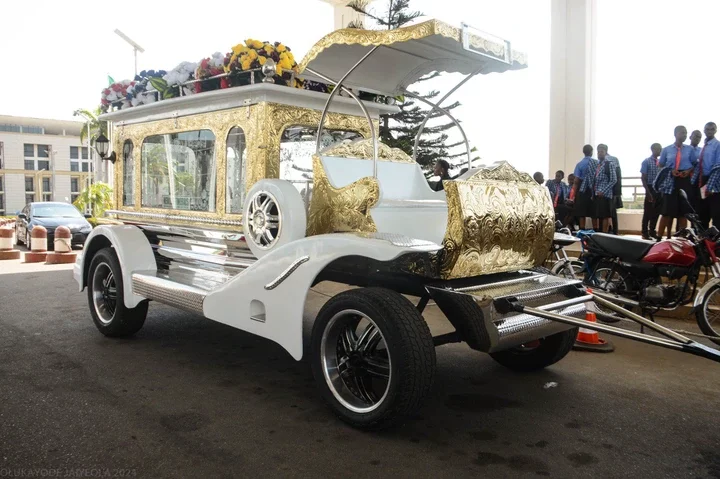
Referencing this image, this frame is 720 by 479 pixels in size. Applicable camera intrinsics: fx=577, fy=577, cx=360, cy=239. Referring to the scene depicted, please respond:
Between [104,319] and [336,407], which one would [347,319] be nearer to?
[336,407]

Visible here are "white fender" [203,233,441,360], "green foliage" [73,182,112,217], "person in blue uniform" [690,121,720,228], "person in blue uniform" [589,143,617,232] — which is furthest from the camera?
"green foliage" [73,182,112,217]

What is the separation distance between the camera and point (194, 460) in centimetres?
284

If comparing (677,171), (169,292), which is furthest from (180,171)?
(677,171)

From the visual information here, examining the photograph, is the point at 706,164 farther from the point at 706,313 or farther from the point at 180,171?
the point at 180,171

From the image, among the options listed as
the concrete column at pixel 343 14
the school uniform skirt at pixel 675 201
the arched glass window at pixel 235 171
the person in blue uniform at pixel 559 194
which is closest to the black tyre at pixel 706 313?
the school uniform skirt at pixel 675 201

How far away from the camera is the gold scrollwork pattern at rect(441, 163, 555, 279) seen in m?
3.36

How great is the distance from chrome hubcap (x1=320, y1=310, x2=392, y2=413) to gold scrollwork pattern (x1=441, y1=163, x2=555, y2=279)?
0.59 metres

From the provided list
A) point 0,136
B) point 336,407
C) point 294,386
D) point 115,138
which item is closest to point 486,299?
point 336,407

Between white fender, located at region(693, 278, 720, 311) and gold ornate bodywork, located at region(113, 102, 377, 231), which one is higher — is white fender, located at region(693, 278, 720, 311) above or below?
below

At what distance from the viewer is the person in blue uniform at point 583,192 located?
1022 centimetres

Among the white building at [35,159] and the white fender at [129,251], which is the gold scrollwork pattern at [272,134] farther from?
the white building at [35,159]

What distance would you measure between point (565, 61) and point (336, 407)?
11.9 metres

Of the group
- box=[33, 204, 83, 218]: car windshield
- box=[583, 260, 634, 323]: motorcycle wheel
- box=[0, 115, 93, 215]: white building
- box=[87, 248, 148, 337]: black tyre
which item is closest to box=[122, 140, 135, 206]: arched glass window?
box=[87, 248, 148, 337]: black tyre

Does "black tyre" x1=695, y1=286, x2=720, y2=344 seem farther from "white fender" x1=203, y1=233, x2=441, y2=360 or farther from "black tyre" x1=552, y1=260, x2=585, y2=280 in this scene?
"white fender" x1=203, y1=233, x2=441, y2=360
